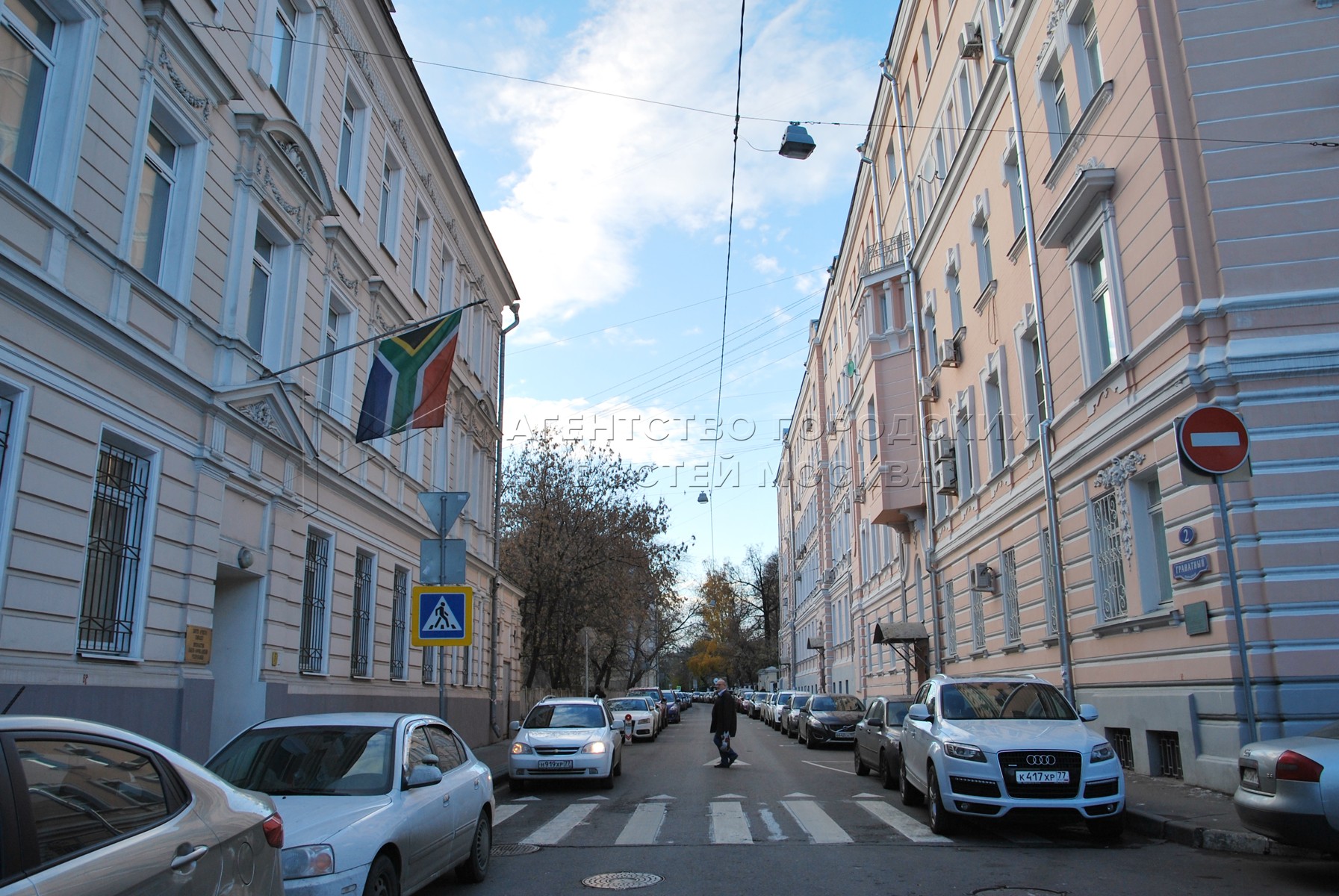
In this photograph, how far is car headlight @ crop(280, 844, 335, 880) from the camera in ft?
17.7

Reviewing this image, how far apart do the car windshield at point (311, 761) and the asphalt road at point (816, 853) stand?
1.42 meters

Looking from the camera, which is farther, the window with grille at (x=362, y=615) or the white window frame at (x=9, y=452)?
the window with grille at (x=362, y=615)

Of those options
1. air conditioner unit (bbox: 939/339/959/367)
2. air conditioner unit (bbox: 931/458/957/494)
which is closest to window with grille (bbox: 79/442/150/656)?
air conditioner unit (bbox: 939/339/959/367)

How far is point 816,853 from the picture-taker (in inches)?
346

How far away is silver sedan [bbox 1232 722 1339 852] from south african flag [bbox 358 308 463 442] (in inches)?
410

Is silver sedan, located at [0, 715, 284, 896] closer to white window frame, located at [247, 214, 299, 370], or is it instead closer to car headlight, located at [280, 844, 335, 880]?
car headlight, located at [280, 844, 335, 880]

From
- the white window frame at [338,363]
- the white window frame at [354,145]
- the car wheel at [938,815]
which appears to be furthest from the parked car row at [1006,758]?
the white window frame at [354,145]

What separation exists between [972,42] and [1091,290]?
7.27 meters

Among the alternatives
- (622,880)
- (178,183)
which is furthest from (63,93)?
(622,880)

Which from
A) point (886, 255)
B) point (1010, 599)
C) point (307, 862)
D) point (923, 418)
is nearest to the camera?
point (307, 862)

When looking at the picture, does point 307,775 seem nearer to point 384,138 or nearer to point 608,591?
point 384,138

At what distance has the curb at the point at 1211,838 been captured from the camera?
8.14m

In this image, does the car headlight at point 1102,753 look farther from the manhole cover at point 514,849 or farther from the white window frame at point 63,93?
the white window frame at point 63,93

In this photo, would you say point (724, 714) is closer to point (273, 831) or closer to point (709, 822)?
point (709, 822)
